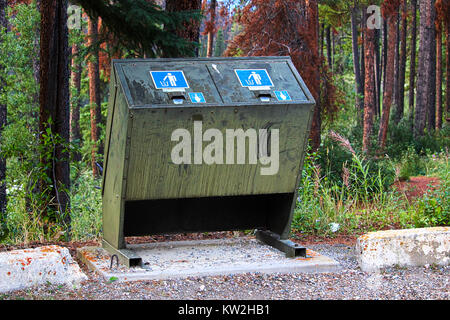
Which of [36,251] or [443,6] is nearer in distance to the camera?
[36,251]

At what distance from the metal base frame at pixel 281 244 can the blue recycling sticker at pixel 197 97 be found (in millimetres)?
1808

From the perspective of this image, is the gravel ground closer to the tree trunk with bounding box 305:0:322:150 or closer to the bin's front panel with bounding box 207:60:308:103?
the bin's front panel with bounding box 207:60:308:103

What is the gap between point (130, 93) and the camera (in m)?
5.49

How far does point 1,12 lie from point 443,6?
21.7 meters

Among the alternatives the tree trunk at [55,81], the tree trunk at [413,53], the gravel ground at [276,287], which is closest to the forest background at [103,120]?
the tree trunk at [55,81]

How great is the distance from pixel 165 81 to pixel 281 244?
215cm

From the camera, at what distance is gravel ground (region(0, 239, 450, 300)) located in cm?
506

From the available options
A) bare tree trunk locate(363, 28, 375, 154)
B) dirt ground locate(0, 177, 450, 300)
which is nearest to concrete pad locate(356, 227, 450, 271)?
dirt ground locate(0, 177, 450, 300)

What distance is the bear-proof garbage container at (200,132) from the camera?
557 centimetres

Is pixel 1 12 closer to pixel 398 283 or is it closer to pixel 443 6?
pixel 398 283

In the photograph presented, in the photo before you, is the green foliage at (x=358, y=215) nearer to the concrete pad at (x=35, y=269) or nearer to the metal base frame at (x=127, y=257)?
the metal base frame at (x=127, y=257)

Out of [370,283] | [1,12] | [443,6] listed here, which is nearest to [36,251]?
[370,283]

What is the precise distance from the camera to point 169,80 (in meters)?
5.75

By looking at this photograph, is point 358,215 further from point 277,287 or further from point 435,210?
point 277,287
